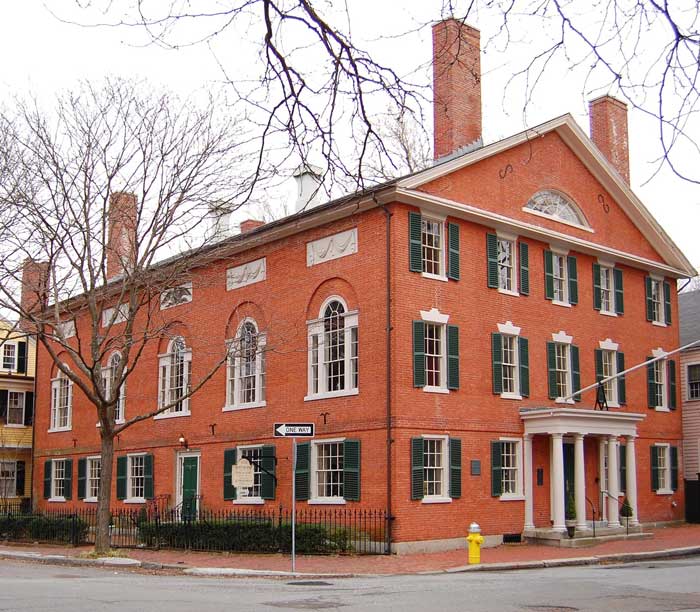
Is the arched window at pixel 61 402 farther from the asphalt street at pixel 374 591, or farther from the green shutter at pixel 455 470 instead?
the asphalt street at pixel 374 591

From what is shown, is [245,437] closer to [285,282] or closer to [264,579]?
[285,282]

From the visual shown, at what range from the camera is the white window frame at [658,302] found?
111ft

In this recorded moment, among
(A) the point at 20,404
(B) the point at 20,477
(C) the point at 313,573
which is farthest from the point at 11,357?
(C) the point at 313,573

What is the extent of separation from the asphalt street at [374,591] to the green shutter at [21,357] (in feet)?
103

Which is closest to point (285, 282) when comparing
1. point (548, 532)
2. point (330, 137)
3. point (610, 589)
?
point (548, 532)

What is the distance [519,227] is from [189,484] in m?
13.4

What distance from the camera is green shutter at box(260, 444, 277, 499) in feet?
90.7

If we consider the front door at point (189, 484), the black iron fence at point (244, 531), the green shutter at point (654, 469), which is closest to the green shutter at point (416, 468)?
the black iron fence at point (244, 531)

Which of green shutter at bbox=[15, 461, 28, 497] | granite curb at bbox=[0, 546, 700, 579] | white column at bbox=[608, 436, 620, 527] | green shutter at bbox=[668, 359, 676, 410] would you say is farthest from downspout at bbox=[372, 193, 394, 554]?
green shutter at bbox=[15, 461, 28, 497]

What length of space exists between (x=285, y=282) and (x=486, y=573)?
1187cm

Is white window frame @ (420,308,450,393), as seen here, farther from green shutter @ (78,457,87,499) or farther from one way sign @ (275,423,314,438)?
green shutter @ (78,457,87,499)

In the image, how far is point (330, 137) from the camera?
6.49 meters

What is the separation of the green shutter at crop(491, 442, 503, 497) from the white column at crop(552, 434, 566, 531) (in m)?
1.50

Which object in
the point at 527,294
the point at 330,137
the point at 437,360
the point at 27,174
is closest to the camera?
the point at 330,137
